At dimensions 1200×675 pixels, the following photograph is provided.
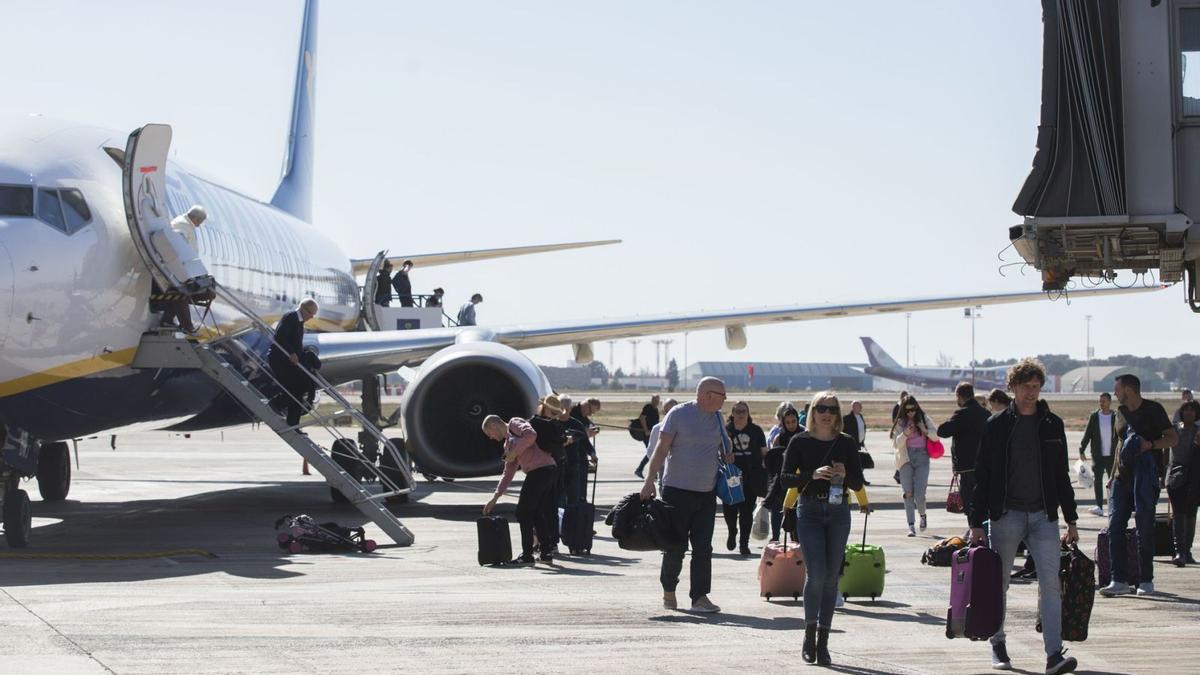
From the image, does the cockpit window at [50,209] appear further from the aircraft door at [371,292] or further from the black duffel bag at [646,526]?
the aircraft door at [371,292]

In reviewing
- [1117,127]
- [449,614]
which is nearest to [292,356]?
[449,614]

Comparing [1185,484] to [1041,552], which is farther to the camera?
[1185,484]

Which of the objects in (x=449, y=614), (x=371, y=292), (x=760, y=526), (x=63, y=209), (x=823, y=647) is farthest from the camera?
(x=371, y=292)

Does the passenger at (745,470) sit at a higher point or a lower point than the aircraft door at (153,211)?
lower

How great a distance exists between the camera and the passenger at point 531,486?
1320 centimetres

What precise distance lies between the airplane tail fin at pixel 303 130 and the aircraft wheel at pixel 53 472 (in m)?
8.31

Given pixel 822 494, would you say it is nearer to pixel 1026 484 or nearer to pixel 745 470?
pixel 1026 484

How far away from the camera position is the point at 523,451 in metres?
13.3

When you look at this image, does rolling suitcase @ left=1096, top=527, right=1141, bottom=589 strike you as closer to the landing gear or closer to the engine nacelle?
the engine nacelle

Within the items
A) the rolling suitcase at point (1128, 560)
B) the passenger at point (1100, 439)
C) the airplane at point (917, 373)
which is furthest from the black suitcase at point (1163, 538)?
the airplane at point (917, 373)

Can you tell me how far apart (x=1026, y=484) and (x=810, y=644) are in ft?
4.55

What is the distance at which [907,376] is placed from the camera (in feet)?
550

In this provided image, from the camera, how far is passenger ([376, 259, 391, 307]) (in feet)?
86.1

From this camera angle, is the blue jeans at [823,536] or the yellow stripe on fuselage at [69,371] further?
the yellow stripe on fuselage at [69,371]
